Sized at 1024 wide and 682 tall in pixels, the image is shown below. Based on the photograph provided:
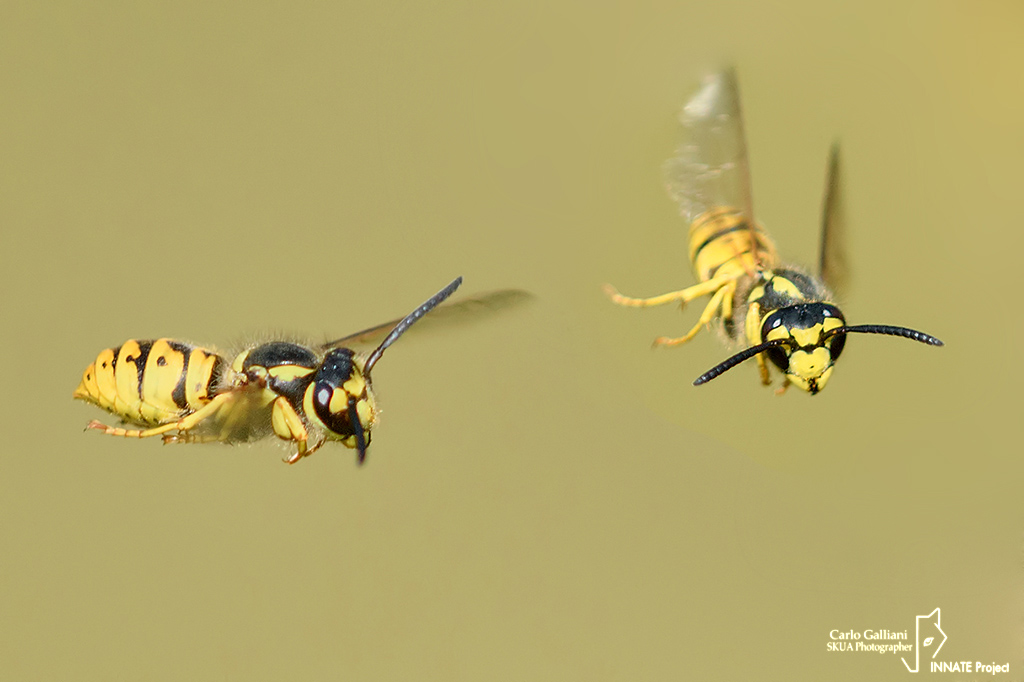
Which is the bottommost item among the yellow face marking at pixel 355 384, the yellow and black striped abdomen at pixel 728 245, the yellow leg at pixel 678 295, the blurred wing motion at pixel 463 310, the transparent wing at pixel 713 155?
the yellow face marking at pixel 355 384

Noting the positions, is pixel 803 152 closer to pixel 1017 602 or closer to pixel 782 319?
pixel 782 319

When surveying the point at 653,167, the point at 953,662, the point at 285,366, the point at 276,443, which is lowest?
the point at 953,662

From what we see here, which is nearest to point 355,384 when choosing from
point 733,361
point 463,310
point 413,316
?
point 413,316

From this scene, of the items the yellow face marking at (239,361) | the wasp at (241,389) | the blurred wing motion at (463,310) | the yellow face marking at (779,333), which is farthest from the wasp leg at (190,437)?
the yellow face marking at (779,333)

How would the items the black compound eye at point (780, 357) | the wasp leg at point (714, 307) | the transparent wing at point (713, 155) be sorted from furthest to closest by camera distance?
the wasp leg at point (714, 307) → the transparent wing at point (713, 155) → the black compound eye at point (780, 357)

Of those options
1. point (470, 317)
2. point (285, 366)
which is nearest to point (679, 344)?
point (470, 317)

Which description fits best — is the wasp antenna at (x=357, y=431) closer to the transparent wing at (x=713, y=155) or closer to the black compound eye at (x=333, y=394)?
the black compound eye at (x=333, y=394)

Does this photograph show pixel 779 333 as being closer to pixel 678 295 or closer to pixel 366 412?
pixel 678 295

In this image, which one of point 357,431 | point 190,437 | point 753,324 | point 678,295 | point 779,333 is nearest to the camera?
point 357,431
